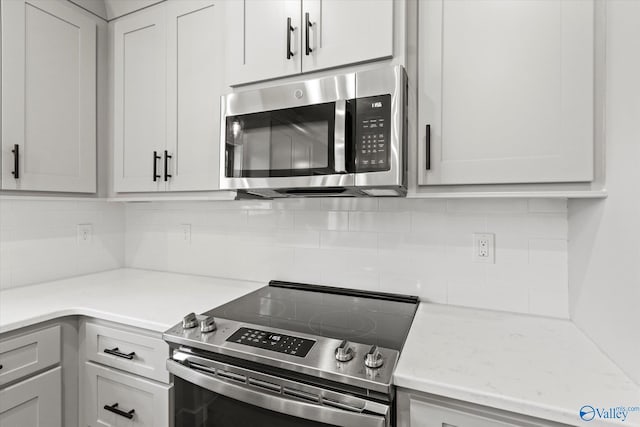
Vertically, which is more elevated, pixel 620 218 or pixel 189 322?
pixel 620 218

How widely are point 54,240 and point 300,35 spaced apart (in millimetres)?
1713

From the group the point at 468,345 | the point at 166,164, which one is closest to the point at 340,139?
the point at 468,345

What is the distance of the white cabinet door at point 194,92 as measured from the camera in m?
1.44

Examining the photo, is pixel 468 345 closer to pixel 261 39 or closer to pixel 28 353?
pixel 261 39

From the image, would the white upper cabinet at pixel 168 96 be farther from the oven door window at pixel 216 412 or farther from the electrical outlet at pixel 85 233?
the oven door window at pixel 216 412

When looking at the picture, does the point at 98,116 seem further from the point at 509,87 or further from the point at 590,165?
the point at 590,165

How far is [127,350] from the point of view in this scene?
3.96ft

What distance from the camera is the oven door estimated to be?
1095 millimetres

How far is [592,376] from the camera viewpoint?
792 millimetres

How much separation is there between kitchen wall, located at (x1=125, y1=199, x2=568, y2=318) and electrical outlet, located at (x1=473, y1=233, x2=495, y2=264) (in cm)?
2

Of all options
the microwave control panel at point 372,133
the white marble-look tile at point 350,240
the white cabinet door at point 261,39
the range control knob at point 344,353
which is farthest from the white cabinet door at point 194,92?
the range control knob at point 344,353

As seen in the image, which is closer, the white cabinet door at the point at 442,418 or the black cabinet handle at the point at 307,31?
the white cabinet door at the point at 442,418

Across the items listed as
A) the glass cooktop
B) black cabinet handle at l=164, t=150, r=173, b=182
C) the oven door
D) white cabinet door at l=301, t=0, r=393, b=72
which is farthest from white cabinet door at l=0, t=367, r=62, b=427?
white cabinet door at l=301, t=0, r=393, b=72

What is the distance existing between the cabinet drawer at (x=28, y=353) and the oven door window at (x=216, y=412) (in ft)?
1.85
